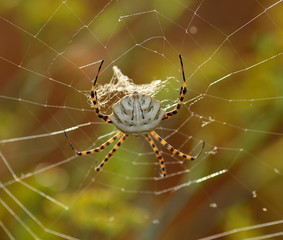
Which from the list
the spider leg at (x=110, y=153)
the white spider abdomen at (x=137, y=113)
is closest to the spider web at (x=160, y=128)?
the spider leg at (x=110, y=153)

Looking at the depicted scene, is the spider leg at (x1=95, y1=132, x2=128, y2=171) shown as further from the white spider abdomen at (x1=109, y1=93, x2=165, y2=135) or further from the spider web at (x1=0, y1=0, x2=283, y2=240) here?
the white spider abdomen at (x1=109, y1=93, x2=165, y2=135)

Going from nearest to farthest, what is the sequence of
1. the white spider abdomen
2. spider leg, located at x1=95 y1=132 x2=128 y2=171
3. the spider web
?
the white spider abdomen
the spider web
spider leg, located at x1=95 y1=132 x2=128 y2=171

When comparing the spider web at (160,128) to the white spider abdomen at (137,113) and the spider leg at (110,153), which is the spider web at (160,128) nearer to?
the spider leg at (110,153)

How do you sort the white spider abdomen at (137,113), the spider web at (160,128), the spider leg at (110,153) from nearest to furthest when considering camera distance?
1. the white spider abdomen at (137,113)
2. the spider web at (160,128)
3. the spider leg at (110,153)

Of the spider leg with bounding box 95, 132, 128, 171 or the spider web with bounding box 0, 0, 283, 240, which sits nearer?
the spider web with bounding box 0, 0, 283, 240

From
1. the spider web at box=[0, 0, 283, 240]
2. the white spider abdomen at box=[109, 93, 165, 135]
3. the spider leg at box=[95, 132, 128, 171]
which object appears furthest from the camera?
the spider leg at box=[95, 132, 128, 171]

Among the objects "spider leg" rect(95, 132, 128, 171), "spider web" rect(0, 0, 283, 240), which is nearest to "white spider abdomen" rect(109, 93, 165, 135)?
"spider web" rect(0, 0, 283, 240)

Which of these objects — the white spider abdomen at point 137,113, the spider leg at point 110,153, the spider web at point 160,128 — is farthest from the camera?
the spider leg at point 110,153

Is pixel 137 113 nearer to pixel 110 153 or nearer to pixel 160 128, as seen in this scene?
pixel 110 153
